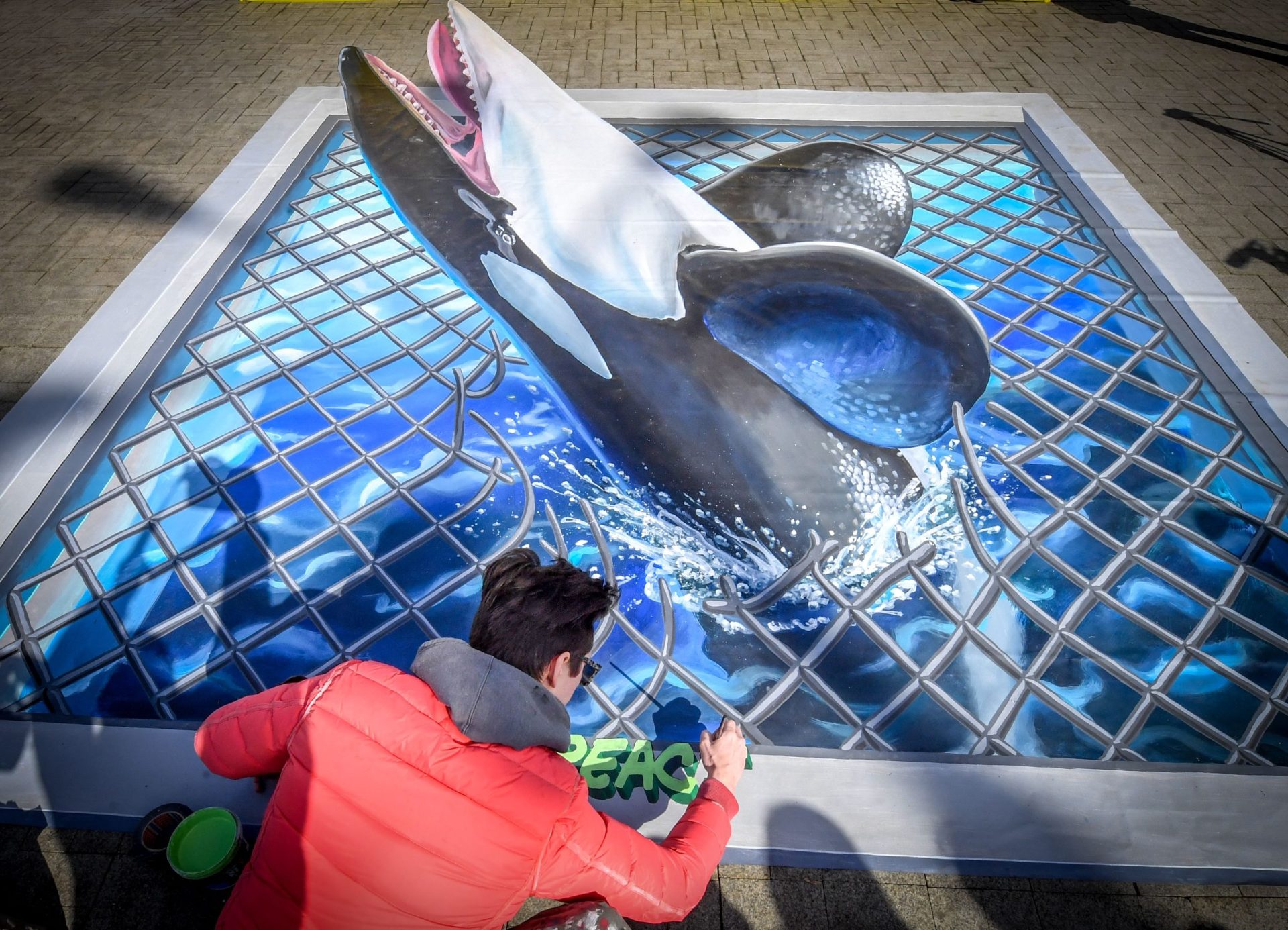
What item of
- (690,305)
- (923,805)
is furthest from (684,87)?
(923,805)

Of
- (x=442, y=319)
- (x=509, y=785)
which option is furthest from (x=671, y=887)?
(x=442, y=319)

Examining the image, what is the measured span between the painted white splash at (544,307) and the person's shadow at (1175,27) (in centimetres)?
595

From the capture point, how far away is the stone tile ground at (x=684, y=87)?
1921mm

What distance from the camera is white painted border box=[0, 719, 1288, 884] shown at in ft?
6.48

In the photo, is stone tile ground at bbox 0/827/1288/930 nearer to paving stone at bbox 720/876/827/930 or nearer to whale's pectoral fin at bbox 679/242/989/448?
paving stone at bbox 720/876/827/930

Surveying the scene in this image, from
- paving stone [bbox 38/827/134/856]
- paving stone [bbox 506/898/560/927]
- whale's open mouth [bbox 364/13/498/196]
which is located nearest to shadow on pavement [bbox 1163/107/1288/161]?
whale's open mouth [bbox 364/13/498/196]

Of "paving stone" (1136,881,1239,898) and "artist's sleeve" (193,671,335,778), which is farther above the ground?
"artist's sleeve" (193,671,335,778)

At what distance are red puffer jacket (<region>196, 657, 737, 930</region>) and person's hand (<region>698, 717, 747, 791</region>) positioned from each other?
1.39ft

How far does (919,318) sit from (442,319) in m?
1.90

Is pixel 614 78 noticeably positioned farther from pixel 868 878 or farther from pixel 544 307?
pixel 868 878

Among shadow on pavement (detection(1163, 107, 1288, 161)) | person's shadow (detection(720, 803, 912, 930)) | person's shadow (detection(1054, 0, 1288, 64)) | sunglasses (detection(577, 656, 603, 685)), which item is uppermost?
person's shadow (detection(1054, 0, 1288, 64))

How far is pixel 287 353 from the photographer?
3.24 meters

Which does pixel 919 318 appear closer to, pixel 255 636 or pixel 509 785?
pixel 509 785

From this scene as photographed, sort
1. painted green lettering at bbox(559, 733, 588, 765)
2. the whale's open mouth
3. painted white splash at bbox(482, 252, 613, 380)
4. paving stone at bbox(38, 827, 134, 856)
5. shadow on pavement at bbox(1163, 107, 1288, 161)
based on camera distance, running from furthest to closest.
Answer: shadow on pavement at bbox(1163, 107, 1288, 161), the whale's open mouth, painted white splash at bbox(482, 252, 613, 380), painted green lettering at bbox(559, 733, 588, 765), paving stone at bbox(38, 827, 134, 856)
